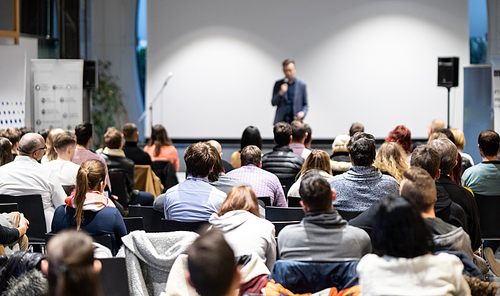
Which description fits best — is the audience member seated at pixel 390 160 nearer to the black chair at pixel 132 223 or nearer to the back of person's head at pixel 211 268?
the black chair at pixel 132 223

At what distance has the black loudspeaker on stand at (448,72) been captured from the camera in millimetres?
8289

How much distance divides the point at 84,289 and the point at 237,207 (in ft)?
4.55

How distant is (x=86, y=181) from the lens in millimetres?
2820

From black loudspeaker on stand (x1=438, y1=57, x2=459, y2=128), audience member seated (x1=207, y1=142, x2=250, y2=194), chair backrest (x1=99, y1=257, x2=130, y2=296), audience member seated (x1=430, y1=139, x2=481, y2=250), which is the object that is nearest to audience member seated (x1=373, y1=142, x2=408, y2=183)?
audience member seated (x1=430, y1=139, x2=481, y2=250)

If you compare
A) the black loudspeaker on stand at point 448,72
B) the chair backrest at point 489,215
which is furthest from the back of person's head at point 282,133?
the black loudspeaker on stand at point 448,72

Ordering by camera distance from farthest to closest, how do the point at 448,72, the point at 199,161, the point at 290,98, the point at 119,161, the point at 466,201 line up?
1. the point at 448,72
2. the point at 290,98
3. the point at 119,161
4. the point at 199,161
5. the point at 466,201

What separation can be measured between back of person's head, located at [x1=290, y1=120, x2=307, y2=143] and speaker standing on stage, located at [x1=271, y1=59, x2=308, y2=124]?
228 cm

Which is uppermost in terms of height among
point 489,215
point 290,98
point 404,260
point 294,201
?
point 290,98

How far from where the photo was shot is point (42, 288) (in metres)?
1.55

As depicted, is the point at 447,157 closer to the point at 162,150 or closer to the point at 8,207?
the point at 8,207

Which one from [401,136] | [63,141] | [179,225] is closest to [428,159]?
[179,225]

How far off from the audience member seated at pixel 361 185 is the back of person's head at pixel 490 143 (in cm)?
137

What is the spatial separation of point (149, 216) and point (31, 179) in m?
0.95

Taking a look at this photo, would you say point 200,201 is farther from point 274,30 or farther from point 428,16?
point 428,16
